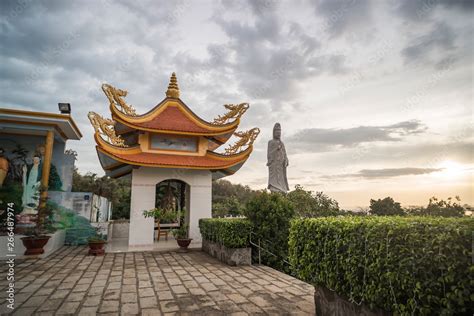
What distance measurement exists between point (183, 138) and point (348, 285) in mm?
10399

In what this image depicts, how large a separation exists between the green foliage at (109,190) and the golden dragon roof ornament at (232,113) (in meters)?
13.5

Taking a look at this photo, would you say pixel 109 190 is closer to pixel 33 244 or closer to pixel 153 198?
pixel 153 198

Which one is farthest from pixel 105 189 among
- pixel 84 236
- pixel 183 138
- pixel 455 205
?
pixel 455 205

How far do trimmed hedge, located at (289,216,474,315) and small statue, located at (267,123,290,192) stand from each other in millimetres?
7175

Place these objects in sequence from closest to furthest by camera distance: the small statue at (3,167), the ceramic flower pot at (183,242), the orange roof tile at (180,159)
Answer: the ceramic flower pot at (183,242)
the orange roof tile at (180,159)
the small statue at (3,167)

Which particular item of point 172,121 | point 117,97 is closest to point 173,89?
point 172,121

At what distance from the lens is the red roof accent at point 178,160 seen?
10844mm

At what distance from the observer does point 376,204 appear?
9898 mm

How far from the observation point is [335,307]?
380 cm

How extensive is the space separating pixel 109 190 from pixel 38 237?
19077 millimetres

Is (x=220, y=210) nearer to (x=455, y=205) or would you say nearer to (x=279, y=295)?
(x=279, y=295)

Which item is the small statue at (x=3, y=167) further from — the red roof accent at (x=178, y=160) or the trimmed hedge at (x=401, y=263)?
the trimmed hedge at (x=401, y=263)

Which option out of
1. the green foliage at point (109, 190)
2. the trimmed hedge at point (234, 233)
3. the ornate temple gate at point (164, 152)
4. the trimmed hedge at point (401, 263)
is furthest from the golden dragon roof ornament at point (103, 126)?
the green foliage at point (109, 190)

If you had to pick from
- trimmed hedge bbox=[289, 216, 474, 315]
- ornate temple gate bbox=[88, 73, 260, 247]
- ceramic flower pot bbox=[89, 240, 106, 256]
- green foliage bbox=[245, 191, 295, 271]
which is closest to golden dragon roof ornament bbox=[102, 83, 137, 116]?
ornate temple gate bbox=[88, 73, 260, 247]
